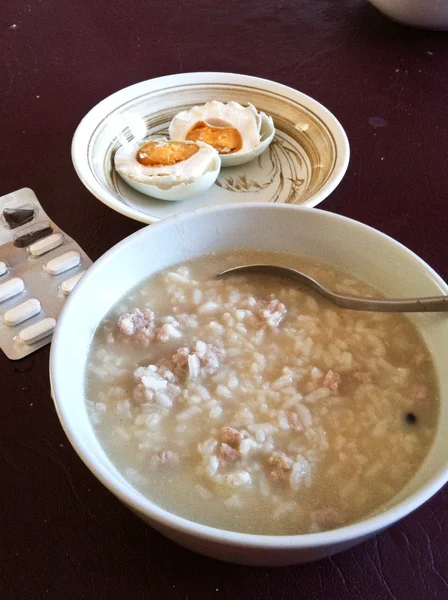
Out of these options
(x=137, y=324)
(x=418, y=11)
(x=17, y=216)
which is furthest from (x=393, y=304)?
(x=418, y=11)

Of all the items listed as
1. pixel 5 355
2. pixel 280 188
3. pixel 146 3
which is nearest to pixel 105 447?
pixel 5 355

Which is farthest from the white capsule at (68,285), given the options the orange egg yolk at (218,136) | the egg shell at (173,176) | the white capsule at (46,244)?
the orange egg yolk at (218,136)

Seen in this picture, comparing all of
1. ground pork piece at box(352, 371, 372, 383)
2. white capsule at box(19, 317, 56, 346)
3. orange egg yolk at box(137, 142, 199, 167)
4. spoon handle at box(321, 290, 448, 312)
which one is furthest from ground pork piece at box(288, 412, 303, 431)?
orange egg yolk at box(137, 142, 199, 167)

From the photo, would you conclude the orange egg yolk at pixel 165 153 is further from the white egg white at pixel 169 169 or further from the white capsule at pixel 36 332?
the white capsule at pixel 36 332

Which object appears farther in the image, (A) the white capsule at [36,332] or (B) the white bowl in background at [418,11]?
(B) the white bowl in background at [418,11]

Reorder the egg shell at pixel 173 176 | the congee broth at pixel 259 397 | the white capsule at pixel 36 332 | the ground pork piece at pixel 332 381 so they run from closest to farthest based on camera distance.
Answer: the congee broth at pixel 259 397, the ground pork piece at pixel 332 381, the white capsule at pixel 36 332, the egg shell at pixel 173 176
